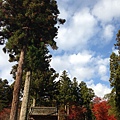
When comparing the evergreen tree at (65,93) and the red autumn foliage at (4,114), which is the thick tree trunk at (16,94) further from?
the evergreen tree at (65,93)

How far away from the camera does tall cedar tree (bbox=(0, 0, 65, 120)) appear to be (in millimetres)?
14906

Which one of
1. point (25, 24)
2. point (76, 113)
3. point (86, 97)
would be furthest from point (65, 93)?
point (25, 24)

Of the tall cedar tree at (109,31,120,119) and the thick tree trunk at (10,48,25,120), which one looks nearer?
the thick tree trunk at (10,48,25,120)

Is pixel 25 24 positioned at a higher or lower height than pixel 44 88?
lower

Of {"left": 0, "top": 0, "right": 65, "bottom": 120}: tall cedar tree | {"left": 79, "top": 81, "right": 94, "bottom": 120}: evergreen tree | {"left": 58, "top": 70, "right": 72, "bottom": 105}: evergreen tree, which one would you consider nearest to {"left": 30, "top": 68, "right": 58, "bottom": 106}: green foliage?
{"left": 58, "top": 70, "right": 72, "bottom": 105}: evergreen tree

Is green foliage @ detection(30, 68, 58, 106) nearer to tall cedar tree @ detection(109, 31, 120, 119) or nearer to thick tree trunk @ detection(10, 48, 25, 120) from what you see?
tall cedar tree @ detection(109, 31, 120, 119)

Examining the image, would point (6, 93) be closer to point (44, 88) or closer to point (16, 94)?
point (44, 88)

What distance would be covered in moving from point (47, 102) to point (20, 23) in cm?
2890

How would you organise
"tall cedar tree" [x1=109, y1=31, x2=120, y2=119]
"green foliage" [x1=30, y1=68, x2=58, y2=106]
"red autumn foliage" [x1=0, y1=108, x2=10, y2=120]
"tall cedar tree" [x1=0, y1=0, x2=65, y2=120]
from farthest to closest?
"green foliage" [x1=30, y1=68, x2=58, y2=106]
"red autumn foliage" [x1=0, y1=108, x2=10, y2=120]
"tall cedar tree" [x1=109, y1=31, x2=120, y2=119]
"tall cedar tree" [x1=0, y1=0, x2=65, y2=120]

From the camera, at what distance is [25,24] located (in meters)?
15.5

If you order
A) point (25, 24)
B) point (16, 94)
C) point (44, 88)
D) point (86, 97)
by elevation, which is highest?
point (86, 97)

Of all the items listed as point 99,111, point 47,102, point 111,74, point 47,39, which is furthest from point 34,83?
point 47,39

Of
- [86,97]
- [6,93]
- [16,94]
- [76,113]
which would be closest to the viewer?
[16,94]

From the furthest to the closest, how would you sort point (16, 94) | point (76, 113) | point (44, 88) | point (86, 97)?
1. point (86, 97)
2. point (76, 113)
3. point (44, 88)
4. point (16, 94)
